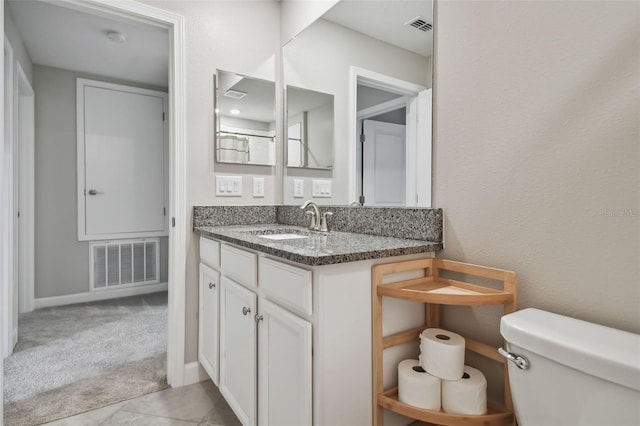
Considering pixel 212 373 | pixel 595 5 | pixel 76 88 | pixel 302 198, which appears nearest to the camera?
pixel 595 5

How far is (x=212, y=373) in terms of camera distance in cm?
175

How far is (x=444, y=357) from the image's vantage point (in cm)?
110

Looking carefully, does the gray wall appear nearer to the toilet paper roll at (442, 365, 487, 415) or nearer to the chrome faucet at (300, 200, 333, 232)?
the chrome faucet at (300, 200, 333, 232)

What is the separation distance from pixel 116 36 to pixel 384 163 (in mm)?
2481

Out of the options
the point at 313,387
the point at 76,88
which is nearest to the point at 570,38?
the point at 313,387

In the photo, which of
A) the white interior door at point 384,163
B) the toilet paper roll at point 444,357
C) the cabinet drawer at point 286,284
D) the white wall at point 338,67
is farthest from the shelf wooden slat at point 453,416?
the white wall at point 338,67

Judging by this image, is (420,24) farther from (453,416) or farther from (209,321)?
(209,321)

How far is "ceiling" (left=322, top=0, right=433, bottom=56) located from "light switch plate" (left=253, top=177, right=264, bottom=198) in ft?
3.24

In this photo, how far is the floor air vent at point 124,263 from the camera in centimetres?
361

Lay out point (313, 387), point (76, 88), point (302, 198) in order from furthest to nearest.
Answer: point (76, 88) < point (302, 198) < point (313, 387)

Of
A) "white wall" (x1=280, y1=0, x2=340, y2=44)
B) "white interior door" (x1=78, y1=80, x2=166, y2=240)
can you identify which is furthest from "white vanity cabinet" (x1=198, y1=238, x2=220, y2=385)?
"white interior door" (x1=78, y1=80, x2=166, y2=240)

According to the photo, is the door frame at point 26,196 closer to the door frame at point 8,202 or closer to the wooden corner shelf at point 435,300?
the door frame at point 8,202

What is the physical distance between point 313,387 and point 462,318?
1.98ft

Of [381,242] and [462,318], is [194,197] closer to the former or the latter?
[381,242]
